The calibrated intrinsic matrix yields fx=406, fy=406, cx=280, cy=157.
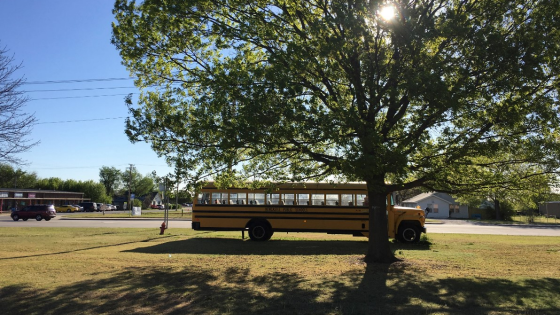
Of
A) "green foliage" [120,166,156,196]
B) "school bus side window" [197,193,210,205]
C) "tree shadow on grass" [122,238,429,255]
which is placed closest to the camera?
"tree shadow on grass" [122,238,429,255]

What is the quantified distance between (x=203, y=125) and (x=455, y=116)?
5.56m

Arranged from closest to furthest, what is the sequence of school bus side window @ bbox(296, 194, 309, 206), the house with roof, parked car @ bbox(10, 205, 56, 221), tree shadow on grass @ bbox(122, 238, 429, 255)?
tree shadow on grass @ bbox(122, 238, 429, 255), school bus side window @ bbox(296, 194, 309, 206), parked car @ bbox(10, 205, 56, 221), the house with roof

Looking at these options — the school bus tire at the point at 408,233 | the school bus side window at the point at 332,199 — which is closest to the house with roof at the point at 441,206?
the school bus tire at the point at 408,233

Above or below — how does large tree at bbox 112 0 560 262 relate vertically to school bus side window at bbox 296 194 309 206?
above

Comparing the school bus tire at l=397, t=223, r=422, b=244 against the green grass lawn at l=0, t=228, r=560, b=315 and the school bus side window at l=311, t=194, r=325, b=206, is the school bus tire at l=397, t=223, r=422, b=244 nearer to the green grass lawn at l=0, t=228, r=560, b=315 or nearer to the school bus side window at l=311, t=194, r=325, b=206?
the school bus side window at l=311, t=194, r=325, b=206

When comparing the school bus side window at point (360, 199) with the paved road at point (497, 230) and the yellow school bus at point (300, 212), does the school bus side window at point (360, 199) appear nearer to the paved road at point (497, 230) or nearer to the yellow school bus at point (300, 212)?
the yellow school bus at point (300, 212)

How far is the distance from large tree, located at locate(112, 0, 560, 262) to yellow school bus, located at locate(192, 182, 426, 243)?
20.3 ft

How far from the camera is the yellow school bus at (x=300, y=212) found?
683 inches

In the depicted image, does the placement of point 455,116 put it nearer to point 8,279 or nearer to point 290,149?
point 290,149

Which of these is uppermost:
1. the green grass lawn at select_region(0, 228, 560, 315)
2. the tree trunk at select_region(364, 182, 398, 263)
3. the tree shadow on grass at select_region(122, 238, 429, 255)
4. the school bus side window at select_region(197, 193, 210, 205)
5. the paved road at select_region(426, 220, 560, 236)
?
the school bus side window at select_region(197, 193, 210, 205)

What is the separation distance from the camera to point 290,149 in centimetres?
1005

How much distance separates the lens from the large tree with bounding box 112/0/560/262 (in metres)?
8.48

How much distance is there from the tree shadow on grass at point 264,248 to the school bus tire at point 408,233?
55cm

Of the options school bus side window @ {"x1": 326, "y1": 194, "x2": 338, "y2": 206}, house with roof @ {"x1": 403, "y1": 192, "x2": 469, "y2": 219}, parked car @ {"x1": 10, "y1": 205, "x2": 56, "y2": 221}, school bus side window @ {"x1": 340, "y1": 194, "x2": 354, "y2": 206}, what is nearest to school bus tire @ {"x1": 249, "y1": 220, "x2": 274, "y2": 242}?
school bus side window @ {"x1": 326, "y1": 194, "x2": 338, "y2": 206}
